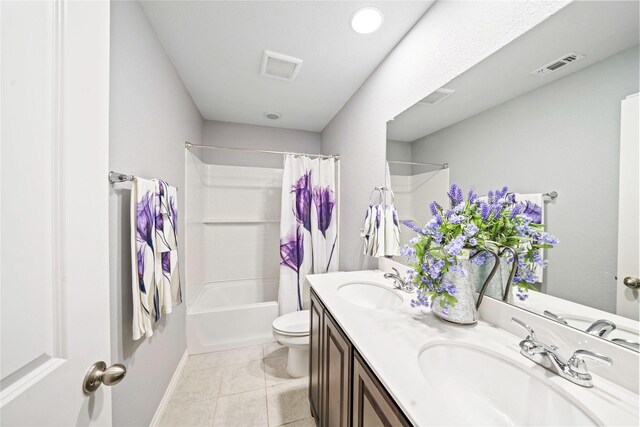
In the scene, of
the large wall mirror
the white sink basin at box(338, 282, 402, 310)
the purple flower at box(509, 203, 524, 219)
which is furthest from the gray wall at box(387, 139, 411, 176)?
the white sink basin at box(338, 282, 402, 310)

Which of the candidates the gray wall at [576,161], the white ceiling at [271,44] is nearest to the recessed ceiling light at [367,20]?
the white ceiling at [271,44]

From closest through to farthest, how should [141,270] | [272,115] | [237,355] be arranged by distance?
[141,270] < [237,355] < [272,115]

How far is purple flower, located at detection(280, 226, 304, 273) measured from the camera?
7.03 ft

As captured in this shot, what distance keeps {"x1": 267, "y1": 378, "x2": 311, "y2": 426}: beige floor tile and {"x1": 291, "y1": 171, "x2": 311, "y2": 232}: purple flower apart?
49.1 inches

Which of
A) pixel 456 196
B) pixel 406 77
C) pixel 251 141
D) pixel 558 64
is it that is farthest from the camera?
pixel 251 141

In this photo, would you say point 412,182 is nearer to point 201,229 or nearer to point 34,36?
point 34,36

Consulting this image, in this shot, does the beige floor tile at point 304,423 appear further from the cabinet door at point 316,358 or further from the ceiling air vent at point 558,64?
the ceiling air vent at point 558,64

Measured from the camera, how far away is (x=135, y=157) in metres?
1.15

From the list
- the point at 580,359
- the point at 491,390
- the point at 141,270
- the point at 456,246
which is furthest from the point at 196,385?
the point at 580,359

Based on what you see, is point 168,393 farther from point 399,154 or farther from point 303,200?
point 399,154

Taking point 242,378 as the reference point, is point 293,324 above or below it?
above

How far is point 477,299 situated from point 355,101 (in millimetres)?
1781

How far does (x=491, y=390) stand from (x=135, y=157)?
174cm

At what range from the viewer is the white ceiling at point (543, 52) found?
61cm
